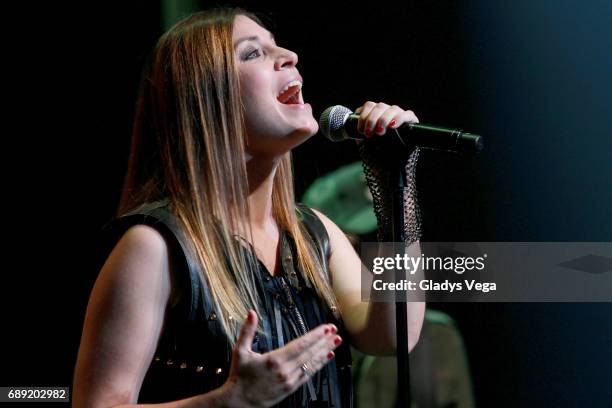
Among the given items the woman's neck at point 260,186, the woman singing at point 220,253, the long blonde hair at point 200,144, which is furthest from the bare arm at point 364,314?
the woman's neck at point 260,186

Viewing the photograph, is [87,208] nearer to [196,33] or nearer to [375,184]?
[196,33]

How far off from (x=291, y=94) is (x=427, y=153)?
877 millimetres

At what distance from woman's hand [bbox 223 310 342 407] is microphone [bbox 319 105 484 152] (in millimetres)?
362

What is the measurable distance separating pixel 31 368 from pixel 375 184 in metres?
1.11

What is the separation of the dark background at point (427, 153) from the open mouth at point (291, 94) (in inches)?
28.6

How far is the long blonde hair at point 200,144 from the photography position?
1375 mm

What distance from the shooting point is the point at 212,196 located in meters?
1.41

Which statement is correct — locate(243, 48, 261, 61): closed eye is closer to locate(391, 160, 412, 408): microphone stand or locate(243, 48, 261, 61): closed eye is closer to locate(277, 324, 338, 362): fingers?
locate(391, 160, 412, 408): microphone stand

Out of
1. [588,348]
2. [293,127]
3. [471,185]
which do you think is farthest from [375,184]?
[588,348]

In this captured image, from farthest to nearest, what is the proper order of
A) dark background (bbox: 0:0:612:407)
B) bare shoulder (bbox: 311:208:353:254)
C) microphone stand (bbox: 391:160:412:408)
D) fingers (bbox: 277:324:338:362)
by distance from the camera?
dark background (bbox: 0:0:612:407)
bare shoulder (bbox: 311:208:353:254)
microphone stand (bbox: 391:160:412:408)
fingers (bbox: 277:324:338:362)

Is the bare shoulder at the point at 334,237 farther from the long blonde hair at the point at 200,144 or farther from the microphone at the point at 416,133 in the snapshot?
the microphone at the point at 416,133

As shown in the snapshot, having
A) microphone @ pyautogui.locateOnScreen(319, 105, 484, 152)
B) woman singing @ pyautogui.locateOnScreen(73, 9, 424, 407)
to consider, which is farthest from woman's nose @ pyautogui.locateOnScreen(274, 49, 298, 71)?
microphone @ pyautogui.locateOnScreen(319, 105, 484, 152)

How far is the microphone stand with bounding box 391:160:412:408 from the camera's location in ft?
3.70

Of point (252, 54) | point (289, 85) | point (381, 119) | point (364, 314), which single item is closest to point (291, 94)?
point (289, 85)
